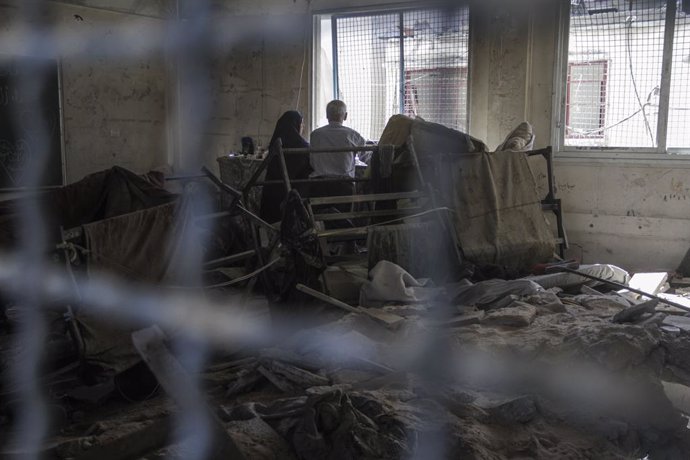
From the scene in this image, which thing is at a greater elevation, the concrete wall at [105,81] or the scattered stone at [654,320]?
the concrete wall at [105,81]

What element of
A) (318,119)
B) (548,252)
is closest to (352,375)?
(548,252)

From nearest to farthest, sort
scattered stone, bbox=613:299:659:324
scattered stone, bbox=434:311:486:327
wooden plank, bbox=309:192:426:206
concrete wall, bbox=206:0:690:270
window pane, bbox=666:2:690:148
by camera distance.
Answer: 1. scattered stone, bbox=613:299:659:324
2. scattered stone, bbox=434:311:486:327
3. wooden plank, bbox=309:192:426:206
4. window pane, bbox=666:2:690:148
5. concrete wall, bbox=206:0:690:270

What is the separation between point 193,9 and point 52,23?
6.37 ft

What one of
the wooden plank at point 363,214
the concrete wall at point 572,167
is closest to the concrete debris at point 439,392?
the wooden plank at point 363,214

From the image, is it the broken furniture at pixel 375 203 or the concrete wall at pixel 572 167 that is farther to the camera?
the concrete wall at pixel 572 167

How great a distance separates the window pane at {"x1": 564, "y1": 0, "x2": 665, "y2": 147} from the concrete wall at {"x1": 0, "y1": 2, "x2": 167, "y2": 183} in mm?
5472

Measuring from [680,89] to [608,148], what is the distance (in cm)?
86

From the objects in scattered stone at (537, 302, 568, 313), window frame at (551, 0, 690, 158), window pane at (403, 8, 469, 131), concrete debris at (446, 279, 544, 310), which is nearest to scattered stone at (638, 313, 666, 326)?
scattered stone at (537, 302, 568, 313)

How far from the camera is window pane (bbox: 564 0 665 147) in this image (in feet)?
21.6

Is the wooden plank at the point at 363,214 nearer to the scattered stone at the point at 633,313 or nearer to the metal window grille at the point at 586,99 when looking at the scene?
the scattered stone at the point at 633,313

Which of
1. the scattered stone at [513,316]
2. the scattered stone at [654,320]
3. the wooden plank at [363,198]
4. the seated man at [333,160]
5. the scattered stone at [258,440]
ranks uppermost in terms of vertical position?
the seated man at [333,160]

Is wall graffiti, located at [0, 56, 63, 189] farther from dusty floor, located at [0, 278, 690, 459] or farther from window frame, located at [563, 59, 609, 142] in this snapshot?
window frame, located at [563, 59, 609, 142]

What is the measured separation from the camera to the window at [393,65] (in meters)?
7.66

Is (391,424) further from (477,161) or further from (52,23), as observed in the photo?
(52,23)
